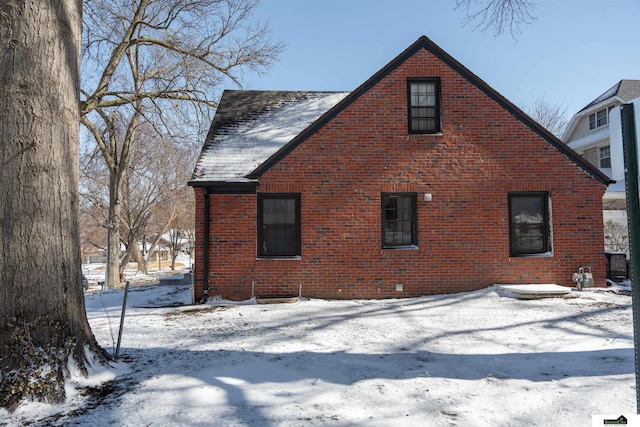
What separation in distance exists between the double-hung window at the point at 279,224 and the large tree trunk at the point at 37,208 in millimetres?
5613

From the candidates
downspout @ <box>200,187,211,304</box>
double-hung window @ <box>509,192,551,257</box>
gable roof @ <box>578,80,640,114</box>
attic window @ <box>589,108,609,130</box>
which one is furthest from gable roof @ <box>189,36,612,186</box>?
attic window @ <box>589,108,609,130</box>

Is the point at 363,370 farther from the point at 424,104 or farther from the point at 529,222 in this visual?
the point at 424,104

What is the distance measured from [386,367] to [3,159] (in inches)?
181

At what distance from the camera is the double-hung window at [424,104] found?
10.1 meters

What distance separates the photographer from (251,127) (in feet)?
39.1

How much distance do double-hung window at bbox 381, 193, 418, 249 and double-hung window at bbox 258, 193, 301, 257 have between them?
2.25 m

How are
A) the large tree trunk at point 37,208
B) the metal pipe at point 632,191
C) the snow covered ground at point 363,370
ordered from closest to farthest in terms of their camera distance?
the metal pipe at point 632,191 → the snow covered ground at point 363,370 → the large tree trunk at point 37,208

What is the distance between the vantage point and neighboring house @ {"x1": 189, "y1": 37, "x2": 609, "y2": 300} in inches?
377

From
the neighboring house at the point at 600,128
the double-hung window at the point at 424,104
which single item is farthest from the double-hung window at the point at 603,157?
the double-hung window at the point at 424,104

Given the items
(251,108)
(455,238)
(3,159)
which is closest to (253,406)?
(3,159)

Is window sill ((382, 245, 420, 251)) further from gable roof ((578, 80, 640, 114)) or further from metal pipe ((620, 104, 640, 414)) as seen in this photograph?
gable roof ((578, 80, 640, 114))

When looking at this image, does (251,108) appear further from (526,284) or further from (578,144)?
(578,144)

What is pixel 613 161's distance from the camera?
2633 mm

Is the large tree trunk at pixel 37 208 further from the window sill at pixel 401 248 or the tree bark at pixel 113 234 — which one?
the tree bark at pixel 113 234
